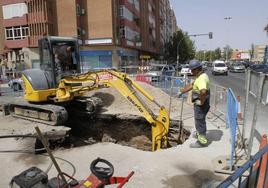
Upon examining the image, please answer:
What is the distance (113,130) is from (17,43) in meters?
33.4

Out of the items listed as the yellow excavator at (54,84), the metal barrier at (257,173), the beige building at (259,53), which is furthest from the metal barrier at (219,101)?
the beige building at (259,53)

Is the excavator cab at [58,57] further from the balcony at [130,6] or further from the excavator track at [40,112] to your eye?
the balcony at [130,6]

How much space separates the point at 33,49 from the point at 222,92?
3319cm

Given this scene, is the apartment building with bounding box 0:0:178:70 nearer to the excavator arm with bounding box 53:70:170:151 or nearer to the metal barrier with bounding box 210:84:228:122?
the excavator arm with bounding box 53:70:170:151

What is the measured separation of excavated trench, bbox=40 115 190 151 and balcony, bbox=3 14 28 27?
104 feet

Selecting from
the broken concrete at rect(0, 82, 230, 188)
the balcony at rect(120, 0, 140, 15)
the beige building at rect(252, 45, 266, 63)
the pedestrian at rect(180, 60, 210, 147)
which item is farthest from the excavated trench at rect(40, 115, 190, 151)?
the beige building at rect(252, 45, 266, 63)

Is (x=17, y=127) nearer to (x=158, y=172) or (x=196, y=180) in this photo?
(x=158, y=172)

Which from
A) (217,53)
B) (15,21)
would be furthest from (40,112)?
(217,53)

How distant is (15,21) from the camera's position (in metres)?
39.9

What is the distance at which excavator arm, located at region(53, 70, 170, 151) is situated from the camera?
7.89m

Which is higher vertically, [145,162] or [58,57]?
[58,57]

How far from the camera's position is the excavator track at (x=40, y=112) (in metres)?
9.82

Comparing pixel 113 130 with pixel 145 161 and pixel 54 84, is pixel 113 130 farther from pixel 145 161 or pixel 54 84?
pixel 145 161

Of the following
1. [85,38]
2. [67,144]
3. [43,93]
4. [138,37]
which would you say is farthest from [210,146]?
[138,37]
